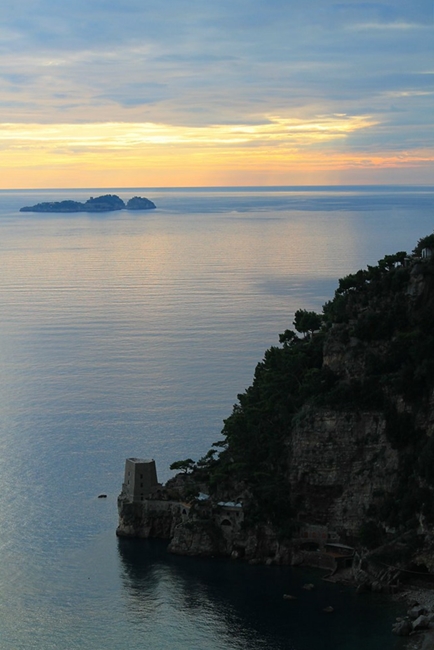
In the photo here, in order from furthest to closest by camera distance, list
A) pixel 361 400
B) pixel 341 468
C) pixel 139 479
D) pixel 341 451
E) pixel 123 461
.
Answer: pixel 123 461 → pixel 139 479 → pixel 361 400 → pixel 341 451 → pixel 341 468

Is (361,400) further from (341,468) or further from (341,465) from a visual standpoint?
(341,468)

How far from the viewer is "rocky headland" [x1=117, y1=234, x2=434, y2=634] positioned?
5859 cm

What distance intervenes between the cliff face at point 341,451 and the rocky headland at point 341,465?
61 millimetres

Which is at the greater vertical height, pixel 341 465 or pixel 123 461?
pixel 341 465

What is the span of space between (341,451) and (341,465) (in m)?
0.78

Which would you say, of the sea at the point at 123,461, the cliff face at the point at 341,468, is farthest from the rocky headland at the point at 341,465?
the sea at the point at 123,461

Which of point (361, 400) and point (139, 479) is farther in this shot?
point (139, 479)

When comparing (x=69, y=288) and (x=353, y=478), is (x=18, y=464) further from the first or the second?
(x=69, y=288)

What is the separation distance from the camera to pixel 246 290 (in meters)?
148

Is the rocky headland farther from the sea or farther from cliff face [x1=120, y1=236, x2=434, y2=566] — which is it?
the sea

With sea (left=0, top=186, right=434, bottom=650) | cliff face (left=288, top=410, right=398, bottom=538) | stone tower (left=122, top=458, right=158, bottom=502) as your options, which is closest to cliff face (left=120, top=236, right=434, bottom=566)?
cliff face (left=288, top=410, right=398, bottom=538)

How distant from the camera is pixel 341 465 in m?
61.8

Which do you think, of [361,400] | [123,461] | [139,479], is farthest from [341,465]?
[123,461]

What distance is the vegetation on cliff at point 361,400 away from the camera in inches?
2345
